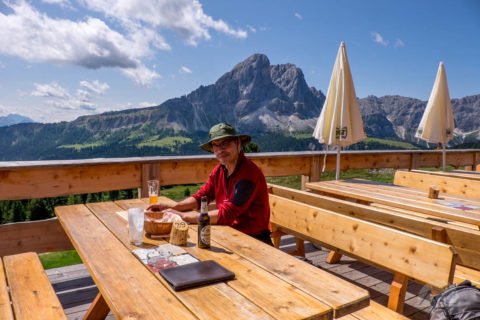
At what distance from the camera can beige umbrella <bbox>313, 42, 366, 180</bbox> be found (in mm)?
5367

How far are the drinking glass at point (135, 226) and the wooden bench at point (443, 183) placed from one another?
3937 mm

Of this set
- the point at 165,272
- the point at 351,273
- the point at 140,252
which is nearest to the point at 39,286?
the point at 140,252

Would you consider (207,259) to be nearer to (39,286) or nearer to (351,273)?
(39,286)

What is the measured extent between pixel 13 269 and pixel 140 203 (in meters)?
1.10

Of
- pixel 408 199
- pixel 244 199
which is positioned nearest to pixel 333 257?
pixel 408 199

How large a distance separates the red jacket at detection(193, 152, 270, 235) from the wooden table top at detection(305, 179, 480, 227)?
1709 millimetres

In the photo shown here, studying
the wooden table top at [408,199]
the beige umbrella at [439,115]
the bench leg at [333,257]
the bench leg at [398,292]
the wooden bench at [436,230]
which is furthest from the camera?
the beige umbrella at [439,115]

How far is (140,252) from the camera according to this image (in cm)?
206

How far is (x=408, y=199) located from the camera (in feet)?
13.5

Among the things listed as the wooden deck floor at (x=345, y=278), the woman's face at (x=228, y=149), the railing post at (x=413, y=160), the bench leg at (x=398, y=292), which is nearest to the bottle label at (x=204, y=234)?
the woman's face at (x=228, y=149)

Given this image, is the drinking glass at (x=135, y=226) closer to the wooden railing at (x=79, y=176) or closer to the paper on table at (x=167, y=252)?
the paper on table at (x=167, y=252)

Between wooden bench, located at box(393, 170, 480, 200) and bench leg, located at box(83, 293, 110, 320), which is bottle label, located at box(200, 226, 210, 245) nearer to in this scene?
bench leg, located at box(83, 293, 110, 320)

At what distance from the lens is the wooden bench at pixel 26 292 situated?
6.32 feet

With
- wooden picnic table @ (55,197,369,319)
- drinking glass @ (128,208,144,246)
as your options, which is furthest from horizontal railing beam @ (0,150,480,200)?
drinking glass @ (128,208,144,246)
